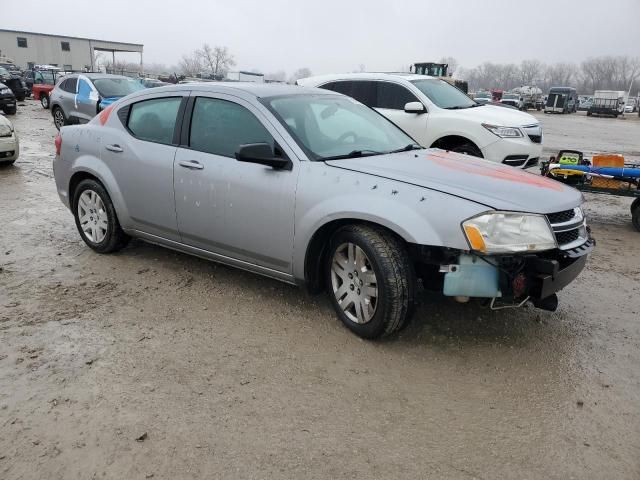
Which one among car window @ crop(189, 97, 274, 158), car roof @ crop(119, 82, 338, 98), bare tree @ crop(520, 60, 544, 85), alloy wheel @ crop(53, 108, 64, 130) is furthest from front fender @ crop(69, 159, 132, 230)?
bare tree @ crop(520, 60, 544, 85)

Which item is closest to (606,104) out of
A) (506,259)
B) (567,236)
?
(567,236)

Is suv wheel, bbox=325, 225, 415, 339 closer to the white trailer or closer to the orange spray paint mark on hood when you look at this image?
the orange spray paint mark on hood

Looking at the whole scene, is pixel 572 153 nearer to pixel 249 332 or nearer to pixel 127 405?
pixel 249 332

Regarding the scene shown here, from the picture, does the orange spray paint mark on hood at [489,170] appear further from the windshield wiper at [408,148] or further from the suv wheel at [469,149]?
the suv wheel at [469,149]

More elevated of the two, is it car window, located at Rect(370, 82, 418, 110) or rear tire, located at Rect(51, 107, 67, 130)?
car window, located at Rect(370, 82, 418, 110)

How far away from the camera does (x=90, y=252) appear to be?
5.09 metres

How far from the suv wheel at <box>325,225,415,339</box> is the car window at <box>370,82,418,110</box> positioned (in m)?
5.39

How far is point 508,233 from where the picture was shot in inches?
119

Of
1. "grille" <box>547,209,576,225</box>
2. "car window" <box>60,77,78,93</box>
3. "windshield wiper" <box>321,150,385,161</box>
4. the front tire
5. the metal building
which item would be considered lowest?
the front tire

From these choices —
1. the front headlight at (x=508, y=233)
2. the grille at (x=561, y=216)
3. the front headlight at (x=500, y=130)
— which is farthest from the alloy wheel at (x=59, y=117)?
the grille at (x=561, y=216)

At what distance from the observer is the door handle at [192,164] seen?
13.1 feet

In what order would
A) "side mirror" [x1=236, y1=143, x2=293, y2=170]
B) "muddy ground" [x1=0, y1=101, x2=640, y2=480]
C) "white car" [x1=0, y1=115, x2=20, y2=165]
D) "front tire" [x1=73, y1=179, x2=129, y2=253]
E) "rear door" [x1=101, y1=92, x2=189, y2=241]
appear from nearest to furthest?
"muddy ground" [x1=0, y1=101, x2=640, y2=480] → "side mirror" [x1=236, y1=143, x2=293, y2=170] → "rear door" [x1=101, y1=92, x2=189, y2=241] → "front tire" [x1=73, y1=179, x2=129, y2=253] → "white car" [x1=0, y1=115, x2=20, y2=165]

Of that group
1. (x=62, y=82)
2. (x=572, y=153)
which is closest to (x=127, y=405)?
(x=572, y=153)

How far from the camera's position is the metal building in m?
66.8
